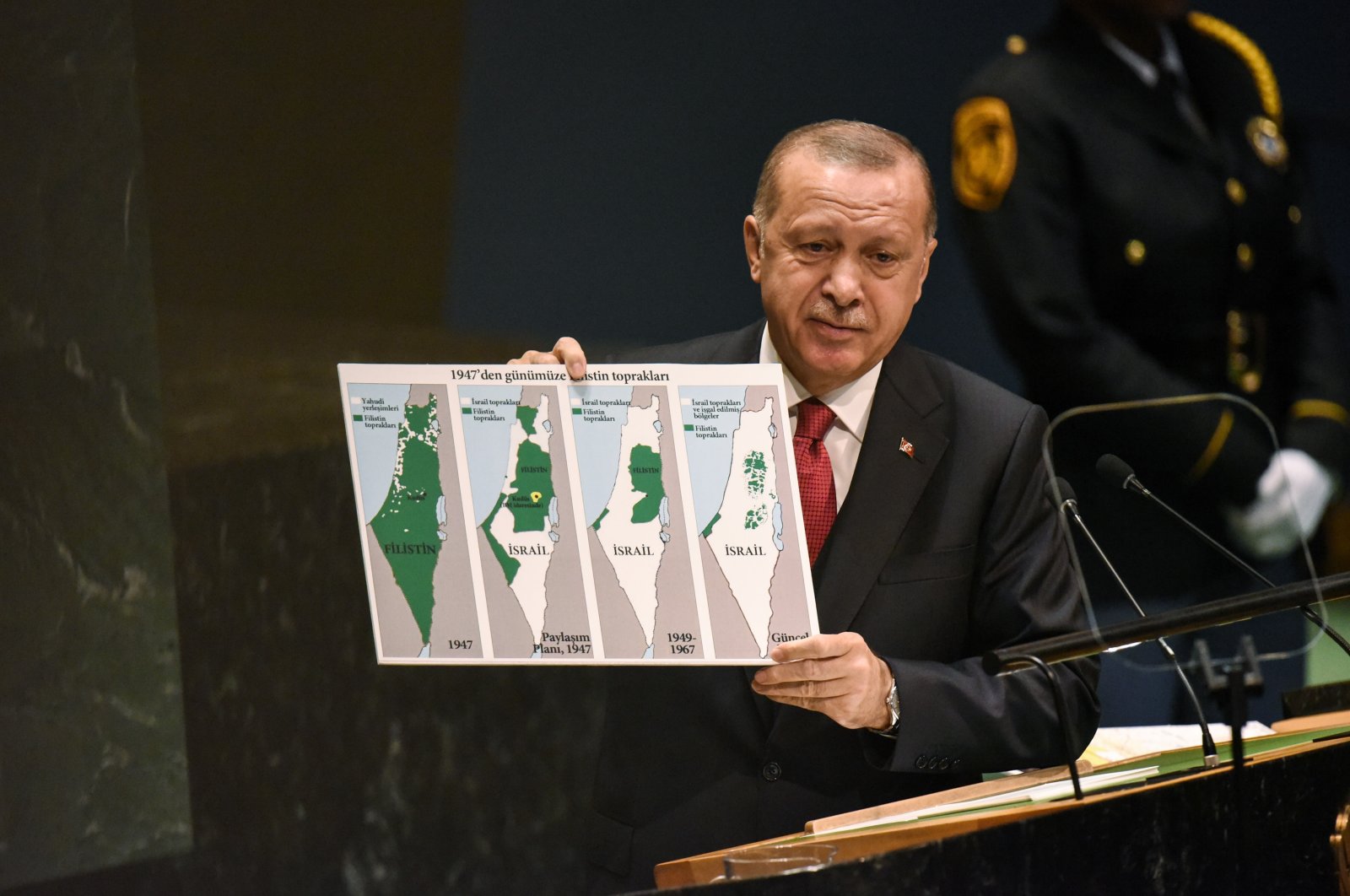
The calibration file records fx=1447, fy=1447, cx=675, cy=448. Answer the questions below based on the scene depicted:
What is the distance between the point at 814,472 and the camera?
2168mm

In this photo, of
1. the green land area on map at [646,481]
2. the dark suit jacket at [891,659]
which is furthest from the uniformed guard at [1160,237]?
the green land area on map at [646,481]

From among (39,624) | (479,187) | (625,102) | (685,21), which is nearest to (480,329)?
(479,187)

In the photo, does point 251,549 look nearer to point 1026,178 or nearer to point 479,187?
point 479,187

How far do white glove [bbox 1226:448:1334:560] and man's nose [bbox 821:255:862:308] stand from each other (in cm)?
191

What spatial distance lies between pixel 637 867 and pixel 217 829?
57.7 inches

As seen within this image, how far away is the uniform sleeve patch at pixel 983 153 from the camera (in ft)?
11.9

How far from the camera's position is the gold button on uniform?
3875mm

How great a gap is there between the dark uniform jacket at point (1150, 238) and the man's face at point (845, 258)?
157cm

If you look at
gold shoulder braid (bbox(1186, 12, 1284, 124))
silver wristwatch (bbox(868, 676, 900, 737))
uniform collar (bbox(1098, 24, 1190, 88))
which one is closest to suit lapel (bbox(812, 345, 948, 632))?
silver wristwatch (bbox(868, 676, 900, 737))

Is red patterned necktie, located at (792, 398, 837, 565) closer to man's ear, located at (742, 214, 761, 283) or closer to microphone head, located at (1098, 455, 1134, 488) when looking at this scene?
man's ear, located at (742, 214, 761, 283)

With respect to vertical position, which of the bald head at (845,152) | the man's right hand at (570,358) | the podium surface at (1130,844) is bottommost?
the podium surface at (1130,844)

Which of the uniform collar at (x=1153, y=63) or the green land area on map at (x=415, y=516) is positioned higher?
the uniform collar at (x=1153, y=63)

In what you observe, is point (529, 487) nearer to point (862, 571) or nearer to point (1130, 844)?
point (862, 571)

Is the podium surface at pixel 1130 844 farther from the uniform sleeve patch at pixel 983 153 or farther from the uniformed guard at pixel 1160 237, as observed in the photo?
the uniform sleeve patch at pixel 983 153
